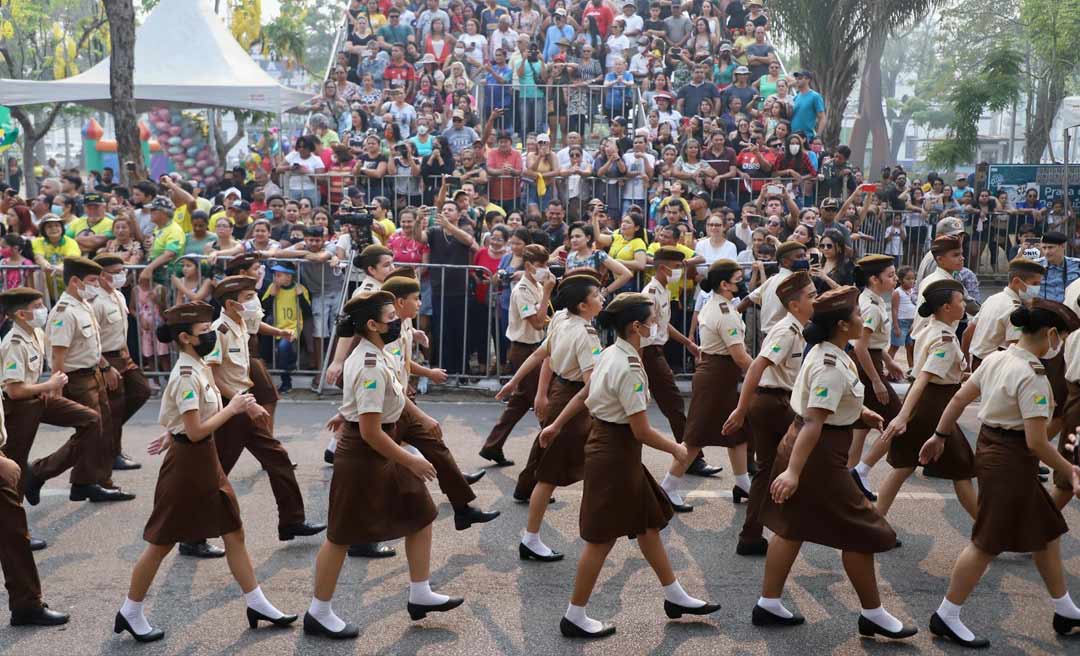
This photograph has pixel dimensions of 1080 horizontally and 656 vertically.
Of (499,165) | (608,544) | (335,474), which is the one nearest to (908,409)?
(608,544)

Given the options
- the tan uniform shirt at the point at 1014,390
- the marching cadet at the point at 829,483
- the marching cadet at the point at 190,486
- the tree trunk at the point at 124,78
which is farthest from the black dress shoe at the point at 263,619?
the tree trunk at the point at 124,78

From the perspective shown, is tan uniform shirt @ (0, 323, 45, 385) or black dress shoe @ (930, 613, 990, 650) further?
tan uniform shirt @ (0, 323, 45, 385)

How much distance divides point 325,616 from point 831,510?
2.49m

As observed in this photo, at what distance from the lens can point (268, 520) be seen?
7512 mm

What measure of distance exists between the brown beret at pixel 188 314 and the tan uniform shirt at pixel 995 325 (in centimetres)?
500

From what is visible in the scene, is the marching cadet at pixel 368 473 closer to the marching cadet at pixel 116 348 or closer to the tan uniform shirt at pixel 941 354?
the tan uniform shirt at pixel 941 354

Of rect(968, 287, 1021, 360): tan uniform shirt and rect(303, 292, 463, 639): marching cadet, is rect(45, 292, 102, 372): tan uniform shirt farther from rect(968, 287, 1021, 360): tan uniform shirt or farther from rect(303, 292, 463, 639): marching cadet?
rect(968, 287, 1021, 360): tan uniform shirt

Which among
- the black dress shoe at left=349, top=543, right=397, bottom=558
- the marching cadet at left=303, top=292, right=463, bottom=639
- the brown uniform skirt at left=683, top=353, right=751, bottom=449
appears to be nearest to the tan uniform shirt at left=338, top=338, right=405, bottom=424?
the marching cadet at left=303, top=292, right=463, bottom=639

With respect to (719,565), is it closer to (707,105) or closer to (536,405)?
(536,405)

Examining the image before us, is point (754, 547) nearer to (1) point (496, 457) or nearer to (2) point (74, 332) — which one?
(1) point (496, 457)

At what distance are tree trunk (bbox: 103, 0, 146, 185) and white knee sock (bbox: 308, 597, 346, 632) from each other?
33.1 feet

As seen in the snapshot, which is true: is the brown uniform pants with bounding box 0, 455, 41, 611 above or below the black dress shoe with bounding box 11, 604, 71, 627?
above

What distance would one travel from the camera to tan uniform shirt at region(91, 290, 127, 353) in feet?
26.7

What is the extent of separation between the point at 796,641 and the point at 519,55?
1324 centimetres
